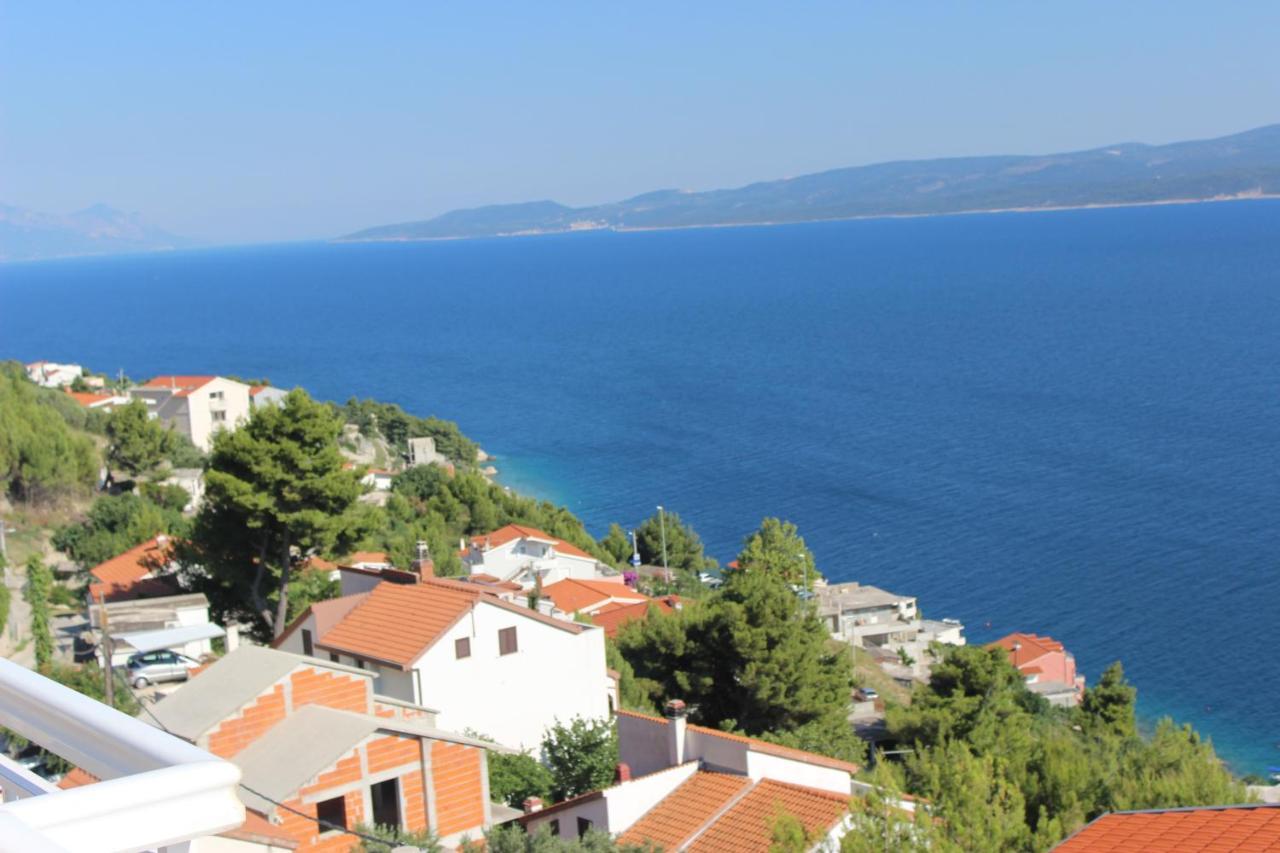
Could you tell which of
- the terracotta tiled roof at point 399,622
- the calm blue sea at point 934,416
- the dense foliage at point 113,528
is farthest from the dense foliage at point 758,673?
the calm blue sea at point 934,416

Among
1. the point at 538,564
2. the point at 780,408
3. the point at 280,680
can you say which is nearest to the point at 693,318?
the point at 780,408

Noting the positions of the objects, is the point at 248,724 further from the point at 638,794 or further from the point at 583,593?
the point at 583,593

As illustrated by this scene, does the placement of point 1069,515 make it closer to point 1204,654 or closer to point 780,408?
point 1204,654

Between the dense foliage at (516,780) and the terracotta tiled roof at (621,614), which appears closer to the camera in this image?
the dense foliage at (516,780)

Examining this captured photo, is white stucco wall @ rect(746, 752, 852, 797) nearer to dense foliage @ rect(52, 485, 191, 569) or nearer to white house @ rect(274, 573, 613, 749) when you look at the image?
white house @ rect(274, 573, 613, 749)

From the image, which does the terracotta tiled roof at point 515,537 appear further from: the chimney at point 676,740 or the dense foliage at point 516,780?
the chimney at point 676,740

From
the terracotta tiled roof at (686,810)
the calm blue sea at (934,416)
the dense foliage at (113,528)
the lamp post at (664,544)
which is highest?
the terracotta tiled roof at (686,810)
